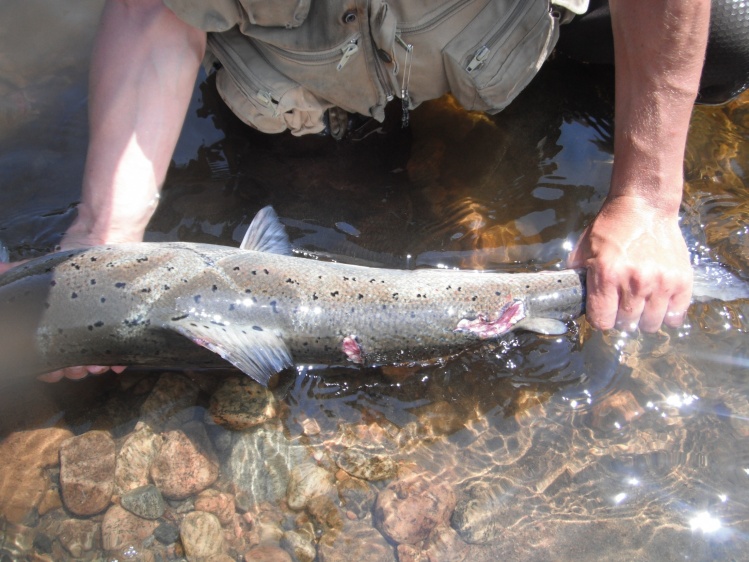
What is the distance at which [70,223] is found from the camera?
13.1ft

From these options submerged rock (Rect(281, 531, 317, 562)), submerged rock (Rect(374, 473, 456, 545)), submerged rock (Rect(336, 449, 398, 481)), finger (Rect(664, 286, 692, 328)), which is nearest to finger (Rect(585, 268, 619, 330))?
finger (Rect(664, 286, 692, 328))

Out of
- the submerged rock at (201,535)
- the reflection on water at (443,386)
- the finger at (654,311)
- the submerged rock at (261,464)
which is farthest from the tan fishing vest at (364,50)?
the submerged rock at (201,535)

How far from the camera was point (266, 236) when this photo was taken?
141 inches

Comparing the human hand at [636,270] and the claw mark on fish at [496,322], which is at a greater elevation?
the human hand at [636,270]

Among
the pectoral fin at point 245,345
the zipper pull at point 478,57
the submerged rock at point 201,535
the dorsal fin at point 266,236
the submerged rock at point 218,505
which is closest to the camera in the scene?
the pectoral fin at point 245,345

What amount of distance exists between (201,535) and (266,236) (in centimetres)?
170

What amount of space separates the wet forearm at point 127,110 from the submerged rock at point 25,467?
1.14m

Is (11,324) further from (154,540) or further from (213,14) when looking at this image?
(213,14)

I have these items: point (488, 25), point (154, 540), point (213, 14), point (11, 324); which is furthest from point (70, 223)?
point (488, 25)

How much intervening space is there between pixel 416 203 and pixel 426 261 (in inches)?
18.5

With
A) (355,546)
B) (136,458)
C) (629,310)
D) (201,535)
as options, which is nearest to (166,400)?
(136,458)

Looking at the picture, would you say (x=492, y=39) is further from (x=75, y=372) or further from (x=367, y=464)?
(x=75, y=372)

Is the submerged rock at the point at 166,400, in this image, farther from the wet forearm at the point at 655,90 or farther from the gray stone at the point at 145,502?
the wet forearm at the point at 655,90

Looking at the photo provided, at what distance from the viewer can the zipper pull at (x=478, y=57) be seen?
12.1 feet
